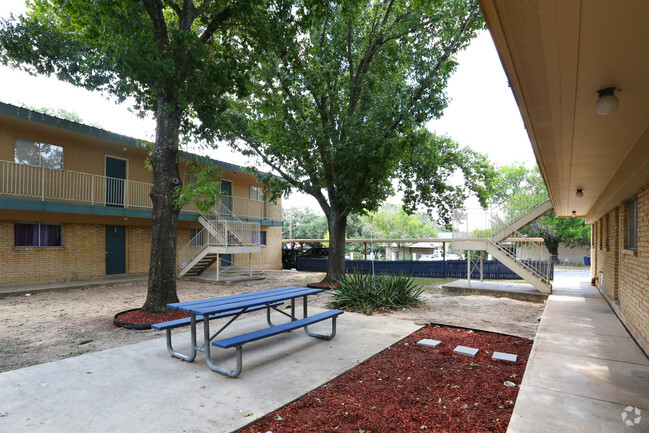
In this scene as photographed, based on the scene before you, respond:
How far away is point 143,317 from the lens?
7.81 metres

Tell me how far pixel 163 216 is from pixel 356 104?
9564 mm

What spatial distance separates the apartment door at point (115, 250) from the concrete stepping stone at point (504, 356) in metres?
15.7

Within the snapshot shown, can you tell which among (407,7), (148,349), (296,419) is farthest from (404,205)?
(296,419)

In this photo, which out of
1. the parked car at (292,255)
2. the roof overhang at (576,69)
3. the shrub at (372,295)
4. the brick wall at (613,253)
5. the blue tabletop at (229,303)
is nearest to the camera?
the roof overhang at (576,69)

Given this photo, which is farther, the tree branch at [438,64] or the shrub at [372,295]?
the tree branch at [438,64]

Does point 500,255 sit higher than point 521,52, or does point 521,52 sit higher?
point 521,52

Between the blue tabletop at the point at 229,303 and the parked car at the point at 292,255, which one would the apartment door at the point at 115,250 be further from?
the blue tabletop at the point at 229,303

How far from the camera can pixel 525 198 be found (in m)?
13.6

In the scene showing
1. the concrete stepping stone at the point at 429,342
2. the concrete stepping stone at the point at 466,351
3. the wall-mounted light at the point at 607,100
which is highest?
the wall-mounted light at the point at 607,100

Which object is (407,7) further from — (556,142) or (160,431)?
(160,431)

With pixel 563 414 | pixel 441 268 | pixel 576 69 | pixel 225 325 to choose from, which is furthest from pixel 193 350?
pixel 441 268

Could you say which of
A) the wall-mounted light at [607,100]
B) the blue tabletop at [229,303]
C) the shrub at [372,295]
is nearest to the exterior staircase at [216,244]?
the shrub at [372,295]

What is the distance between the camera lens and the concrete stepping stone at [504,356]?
5.11 m

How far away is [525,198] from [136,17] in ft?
44.7
